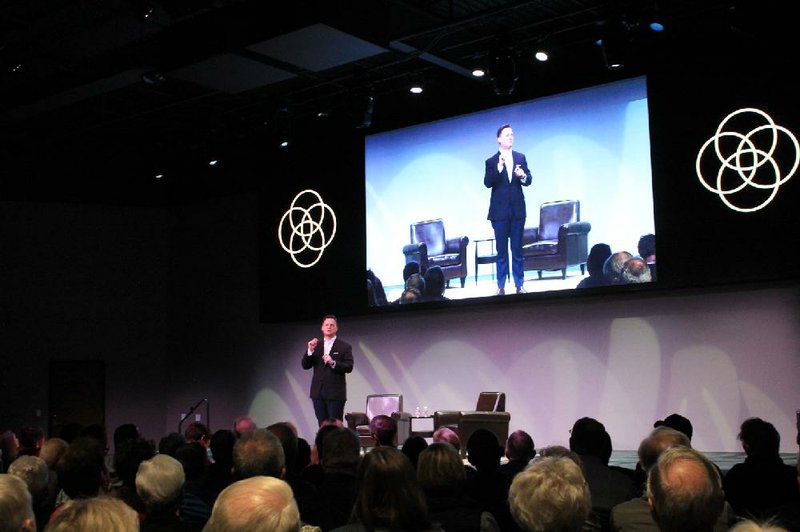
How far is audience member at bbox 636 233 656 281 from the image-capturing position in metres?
9.50

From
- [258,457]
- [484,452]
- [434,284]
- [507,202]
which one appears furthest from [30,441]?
[507,202]

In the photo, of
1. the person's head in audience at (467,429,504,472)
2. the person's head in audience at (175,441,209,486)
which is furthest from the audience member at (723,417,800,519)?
the person's head in audience at (175,441,209,486)

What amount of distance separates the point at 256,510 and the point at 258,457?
1.79 metres

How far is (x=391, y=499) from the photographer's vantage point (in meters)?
2.54

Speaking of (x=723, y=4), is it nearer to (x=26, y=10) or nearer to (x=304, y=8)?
(x=304, y=8)

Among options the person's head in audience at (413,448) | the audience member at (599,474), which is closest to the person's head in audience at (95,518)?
the audience member at (599,474)

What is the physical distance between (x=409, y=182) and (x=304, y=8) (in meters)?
3.51

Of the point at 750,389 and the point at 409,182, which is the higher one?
the point at 409,182

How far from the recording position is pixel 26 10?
10.1 m

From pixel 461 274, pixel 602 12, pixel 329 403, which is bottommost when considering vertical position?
pixel 329 403

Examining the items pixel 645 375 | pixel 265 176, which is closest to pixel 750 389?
pixel 645 375

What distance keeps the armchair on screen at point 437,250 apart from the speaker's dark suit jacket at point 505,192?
57 centimetres

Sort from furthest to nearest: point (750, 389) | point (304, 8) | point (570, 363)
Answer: point (570, 363) < point (750, 389) < point (304, 8)

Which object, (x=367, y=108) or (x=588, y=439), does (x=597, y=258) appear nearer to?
(x=367, y=108)
